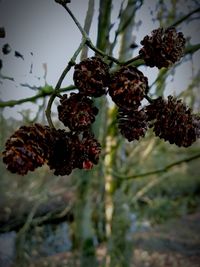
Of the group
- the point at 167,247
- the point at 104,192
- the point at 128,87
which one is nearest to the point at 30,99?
the point at 128,87

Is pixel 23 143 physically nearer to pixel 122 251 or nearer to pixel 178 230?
pixel 122 251

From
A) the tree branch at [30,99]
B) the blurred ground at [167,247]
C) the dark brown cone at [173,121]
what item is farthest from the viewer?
the blurred ground at [167,247]

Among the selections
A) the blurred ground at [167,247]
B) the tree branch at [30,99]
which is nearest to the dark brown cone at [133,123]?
the tree branch at [30,99]

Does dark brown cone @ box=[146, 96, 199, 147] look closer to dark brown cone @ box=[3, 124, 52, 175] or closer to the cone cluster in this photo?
the cone cluster

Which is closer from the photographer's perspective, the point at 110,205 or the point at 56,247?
the point at 110,205

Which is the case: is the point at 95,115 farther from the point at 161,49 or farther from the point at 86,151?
the point at 161,49

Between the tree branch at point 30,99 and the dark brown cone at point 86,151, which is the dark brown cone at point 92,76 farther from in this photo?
the tree branch at point 30,99

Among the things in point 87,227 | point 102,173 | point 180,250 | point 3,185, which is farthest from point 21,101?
point 180,250
